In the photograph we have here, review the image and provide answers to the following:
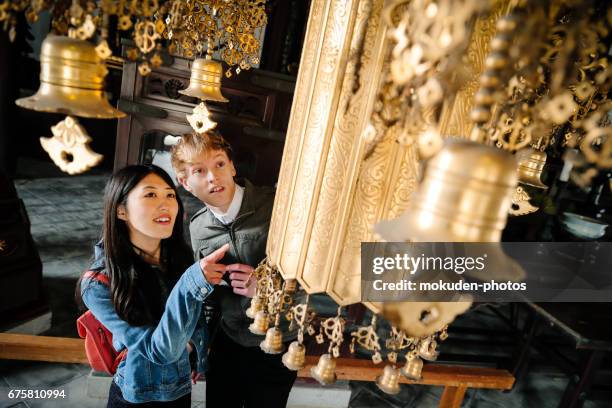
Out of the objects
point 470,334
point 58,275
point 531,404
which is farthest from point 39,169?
point 531,404

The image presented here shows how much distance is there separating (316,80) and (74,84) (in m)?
0.68

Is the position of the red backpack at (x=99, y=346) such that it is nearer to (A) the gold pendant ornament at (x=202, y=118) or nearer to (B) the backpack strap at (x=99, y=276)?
(B) the backpack strap at (x=99, y=276)

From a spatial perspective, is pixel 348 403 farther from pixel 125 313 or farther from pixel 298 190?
pixel 298 190

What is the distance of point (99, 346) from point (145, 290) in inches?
14.3

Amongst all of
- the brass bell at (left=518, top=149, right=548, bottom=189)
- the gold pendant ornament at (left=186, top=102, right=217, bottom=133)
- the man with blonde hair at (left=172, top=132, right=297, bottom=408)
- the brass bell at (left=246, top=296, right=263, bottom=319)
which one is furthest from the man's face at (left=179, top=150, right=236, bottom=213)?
the brass bell at (left=518, top=149, right=548, bottom=189)

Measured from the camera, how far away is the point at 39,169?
771cm

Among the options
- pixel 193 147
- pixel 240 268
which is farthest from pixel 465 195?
pixel 193 147

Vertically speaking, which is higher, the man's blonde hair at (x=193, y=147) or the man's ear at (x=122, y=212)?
the man's blonde hair at (x=193, y=147)

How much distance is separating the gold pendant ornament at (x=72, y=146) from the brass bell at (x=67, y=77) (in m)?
0.04

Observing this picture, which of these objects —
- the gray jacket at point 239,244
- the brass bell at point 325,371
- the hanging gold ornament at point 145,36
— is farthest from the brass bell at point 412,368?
the hanging gold ornament at point 145,36

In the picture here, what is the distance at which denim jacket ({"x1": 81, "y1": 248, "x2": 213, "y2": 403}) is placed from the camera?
161 cm

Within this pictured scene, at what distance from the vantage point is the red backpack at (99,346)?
1838mm

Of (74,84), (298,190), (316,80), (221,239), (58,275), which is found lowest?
(58,275)
